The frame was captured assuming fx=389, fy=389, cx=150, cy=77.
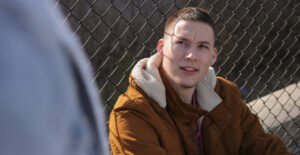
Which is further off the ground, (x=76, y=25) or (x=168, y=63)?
(x=168, y=63)

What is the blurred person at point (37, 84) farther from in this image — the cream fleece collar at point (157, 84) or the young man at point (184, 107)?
the cream fleece collar at point (157, 84)

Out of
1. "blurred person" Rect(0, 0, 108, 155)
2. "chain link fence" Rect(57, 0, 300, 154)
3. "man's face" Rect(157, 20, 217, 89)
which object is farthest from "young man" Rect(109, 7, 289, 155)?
"blurred person" Rect(0, 0, 108, 155)

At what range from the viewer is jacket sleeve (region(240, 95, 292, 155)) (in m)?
2.19

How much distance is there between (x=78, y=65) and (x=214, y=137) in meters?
1.83

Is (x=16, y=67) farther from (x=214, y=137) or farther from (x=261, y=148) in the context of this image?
(x=261, y=148)

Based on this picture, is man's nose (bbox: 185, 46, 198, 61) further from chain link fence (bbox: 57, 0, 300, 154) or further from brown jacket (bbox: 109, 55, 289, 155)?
chain link fence (bbox: 57, 0, 300, 154)

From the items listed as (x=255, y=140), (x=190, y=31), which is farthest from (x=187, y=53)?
(x=255, y=140)

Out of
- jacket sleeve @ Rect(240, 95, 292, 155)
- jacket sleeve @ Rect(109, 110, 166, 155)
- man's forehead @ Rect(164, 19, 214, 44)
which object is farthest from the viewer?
jacket sleeve @ Rect(240, 95, 292, 155)

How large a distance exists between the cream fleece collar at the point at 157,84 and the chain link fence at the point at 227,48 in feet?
2.70

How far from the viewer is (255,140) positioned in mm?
2215

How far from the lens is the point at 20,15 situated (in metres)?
0.31

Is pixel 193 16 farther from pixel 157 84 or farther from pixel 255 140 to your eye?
pixel 255 140

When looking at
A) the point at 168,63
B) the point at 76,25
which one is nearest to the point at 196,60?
the point at 168,63

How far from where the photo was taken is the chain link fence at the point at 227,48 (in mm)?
3061
